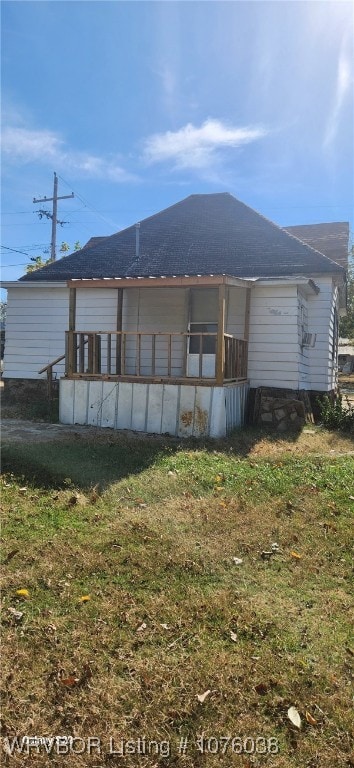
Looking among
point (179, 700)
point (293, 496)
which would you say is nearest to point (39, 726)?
point (179, 700)

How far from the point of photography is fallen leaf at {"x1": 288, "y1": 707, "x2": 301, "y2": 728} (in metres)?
2.20

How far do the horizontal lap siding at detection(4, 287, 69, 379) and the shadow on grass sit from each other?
496 centimetres

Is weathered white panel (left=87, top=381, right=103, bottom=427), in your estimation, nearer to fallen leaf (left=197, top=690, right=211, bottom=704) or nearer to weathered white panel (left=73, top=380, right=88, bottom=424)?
weathered white panel (left=73, top=380, right=88, bottom=424)

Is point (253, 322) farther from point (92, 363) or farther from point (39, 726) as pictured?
Answer: point (39, 726)

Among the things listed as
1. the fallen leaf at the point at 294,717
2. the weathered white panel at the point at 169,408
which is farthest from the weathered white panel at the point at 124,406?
the fallen leaf at the point at 294,717

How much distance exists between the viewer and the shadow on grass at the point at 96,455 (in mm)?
5410

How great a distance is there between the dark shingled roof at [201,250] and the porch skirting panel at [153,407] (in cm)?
335

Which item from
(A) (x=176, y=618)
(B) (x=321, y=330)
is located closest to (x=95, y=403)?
(B) (x=321, y=330)

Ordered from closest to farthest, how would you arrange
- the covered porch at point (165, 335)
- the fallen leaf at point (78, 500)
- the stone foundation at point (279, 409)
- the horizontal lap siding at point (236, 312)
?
the fallen leaf at point (78, 500) → the covered porch at point (165, 335) → the stone foundation at point (279, 409) → the horizontal lap siding at point (236, 312)

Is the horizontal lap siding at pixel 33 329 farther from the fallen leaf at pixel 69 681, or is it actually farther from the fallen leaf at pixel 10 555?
the fallen leaf at pixel 69 681

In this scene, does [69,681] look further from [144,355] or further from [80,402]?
[144,355]

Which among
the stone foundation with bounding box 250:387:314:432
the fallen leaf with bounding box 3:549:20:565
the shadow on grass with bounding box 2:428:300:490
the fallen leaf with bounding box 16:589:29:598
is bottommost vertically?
the fallen leaf with bounding box 16:589:29:598

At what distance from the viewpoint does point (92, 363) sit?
28.9ft

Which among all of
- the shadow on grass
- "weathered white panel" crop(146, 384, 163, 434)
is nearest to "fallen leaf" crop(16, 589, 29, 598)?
the shadow on grass
